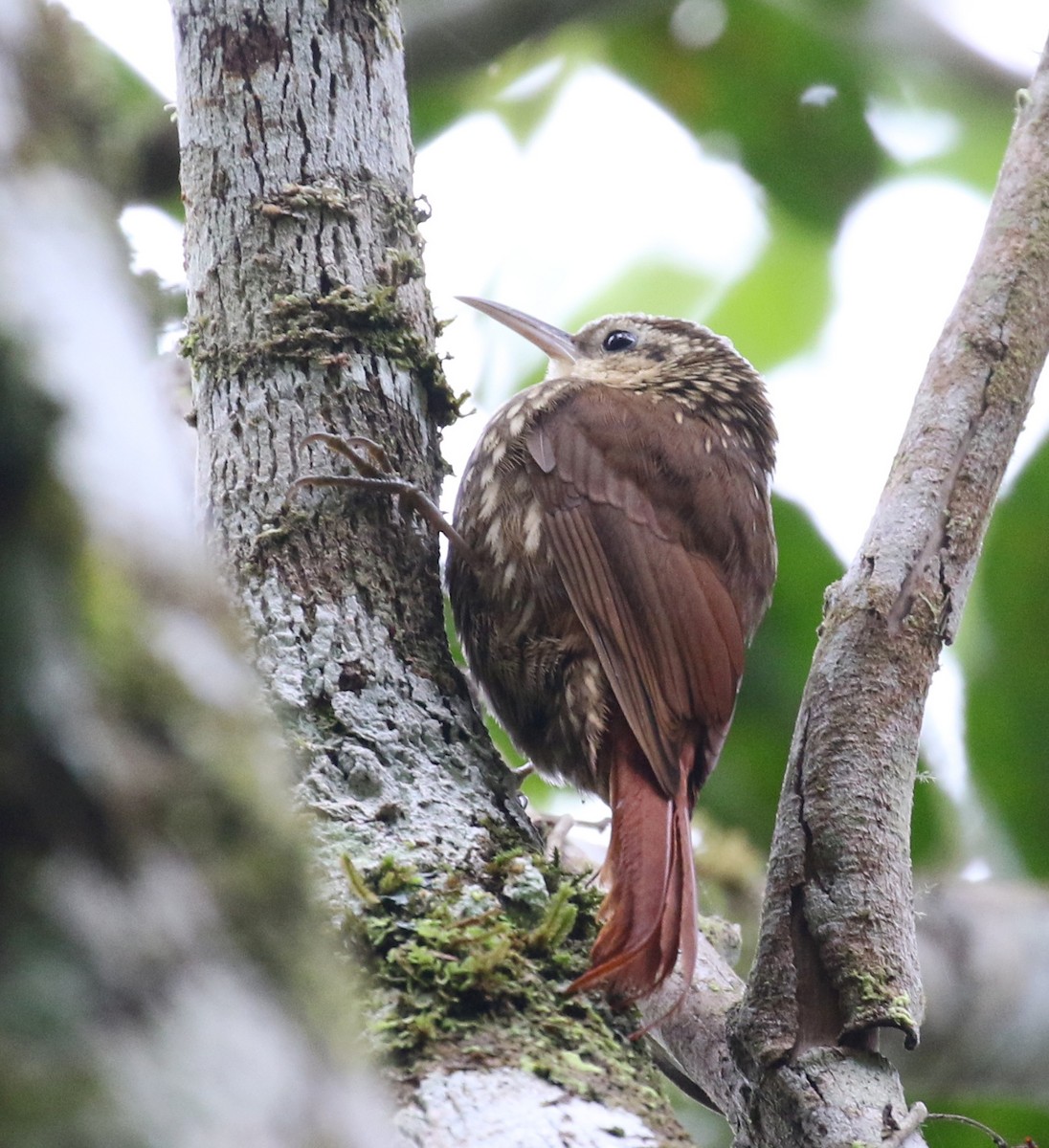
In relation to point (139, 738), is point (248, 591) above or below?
above

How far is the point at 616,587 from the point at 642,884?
793 mm

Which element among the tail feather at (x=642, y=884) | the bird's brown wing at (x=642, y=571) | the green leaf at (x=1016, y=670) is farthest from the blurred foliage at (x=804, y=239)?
the tail feather at (x=642, y=884)

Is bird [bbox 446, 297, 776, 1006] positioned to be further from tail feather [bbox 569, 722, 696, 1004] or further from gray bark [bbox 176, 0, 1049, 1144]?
gray bark [bbox 176, 0, 1049, 1144]

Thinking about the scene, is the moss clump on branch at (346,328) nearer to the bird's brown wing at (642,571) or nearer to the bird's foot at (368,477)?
the bird's foot at (368,477)

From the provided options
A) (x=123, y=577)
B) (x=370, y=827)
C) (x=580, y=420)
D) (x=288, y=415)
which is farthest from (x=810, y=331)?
(x=123, y=577)

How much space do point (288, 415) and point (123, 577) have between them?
1870 millimetres

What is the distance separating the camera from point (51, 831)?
0.57 meters

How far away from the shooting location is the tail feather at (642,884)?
1879 millimetres

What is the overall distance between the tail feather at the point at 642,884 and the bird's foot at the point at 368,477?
0.56 meters

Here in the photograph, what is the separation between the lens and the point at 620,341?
392cm

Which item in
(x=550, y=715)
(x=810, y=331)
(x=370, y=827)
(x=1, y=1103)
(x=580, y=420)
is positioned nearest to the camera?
(x=1, y=1103)

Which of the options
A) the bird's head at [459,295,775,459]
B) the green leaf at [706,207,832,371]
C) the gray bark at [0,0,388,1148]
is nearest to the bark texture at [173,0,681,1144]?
the gray bark at [0,0,388,1148]

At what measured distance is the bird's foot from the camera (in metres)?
2.37

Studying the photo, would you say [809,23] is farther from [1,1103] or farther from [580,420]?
[1,1103]
